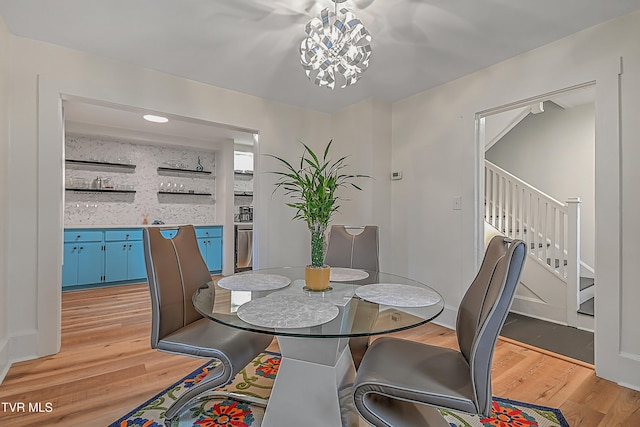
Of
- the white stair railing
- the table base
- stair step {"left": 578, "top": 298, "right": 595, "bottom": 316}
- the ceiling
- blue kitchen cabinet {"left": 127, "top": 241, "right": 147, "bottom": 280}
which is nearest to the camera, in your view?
the table base

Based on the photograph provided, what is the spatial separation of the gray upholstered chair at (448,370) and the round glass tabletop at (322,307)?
0.18 m

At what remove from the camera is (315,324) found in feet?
3.83

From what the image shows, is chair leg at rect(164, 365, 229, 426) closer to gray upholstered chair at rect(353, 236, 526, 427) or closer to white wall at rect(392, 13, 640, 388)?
gray upholstered chair at rect(353, 236, 526, 427)

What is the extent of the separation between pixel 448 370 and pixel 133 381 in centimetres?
187

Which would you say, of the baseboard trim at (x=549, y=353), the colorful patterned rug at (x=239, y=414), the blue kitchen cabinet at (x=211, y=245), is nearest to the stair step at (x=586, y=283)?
the baseboard trim at (x=549, y=353)

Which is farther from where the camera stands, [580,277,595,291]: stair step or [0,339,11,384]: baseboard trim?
[580,277,595,291]: stair step

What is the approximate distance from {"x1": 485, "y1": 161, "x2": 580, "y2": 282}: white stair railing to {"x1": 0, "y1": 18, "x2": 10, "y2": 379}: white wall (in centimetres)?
455

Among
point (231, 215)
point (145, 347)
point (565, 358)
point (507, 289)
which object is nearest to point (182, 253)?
point (145, 347)

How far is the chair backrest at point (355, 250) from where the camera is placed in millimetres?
2479

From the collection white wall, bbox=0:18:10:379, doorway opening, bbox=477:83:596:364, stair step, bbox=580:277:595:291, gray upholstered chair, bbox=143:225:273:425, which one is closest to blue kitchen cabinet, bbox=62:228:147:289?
white wall, bbox=0:18:10:379

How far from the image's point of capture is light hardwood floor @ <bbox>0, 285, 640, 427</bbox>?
5.50 ft

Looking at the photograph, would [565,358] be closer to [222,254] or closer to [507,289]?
[507,289]

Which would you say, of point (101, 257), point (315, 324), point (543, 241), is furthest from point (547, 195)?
point (101, 257)

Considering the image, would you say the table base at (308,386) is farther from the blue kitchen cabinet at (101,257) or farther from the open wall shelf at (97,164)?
the open wall shelf at (97,164)
